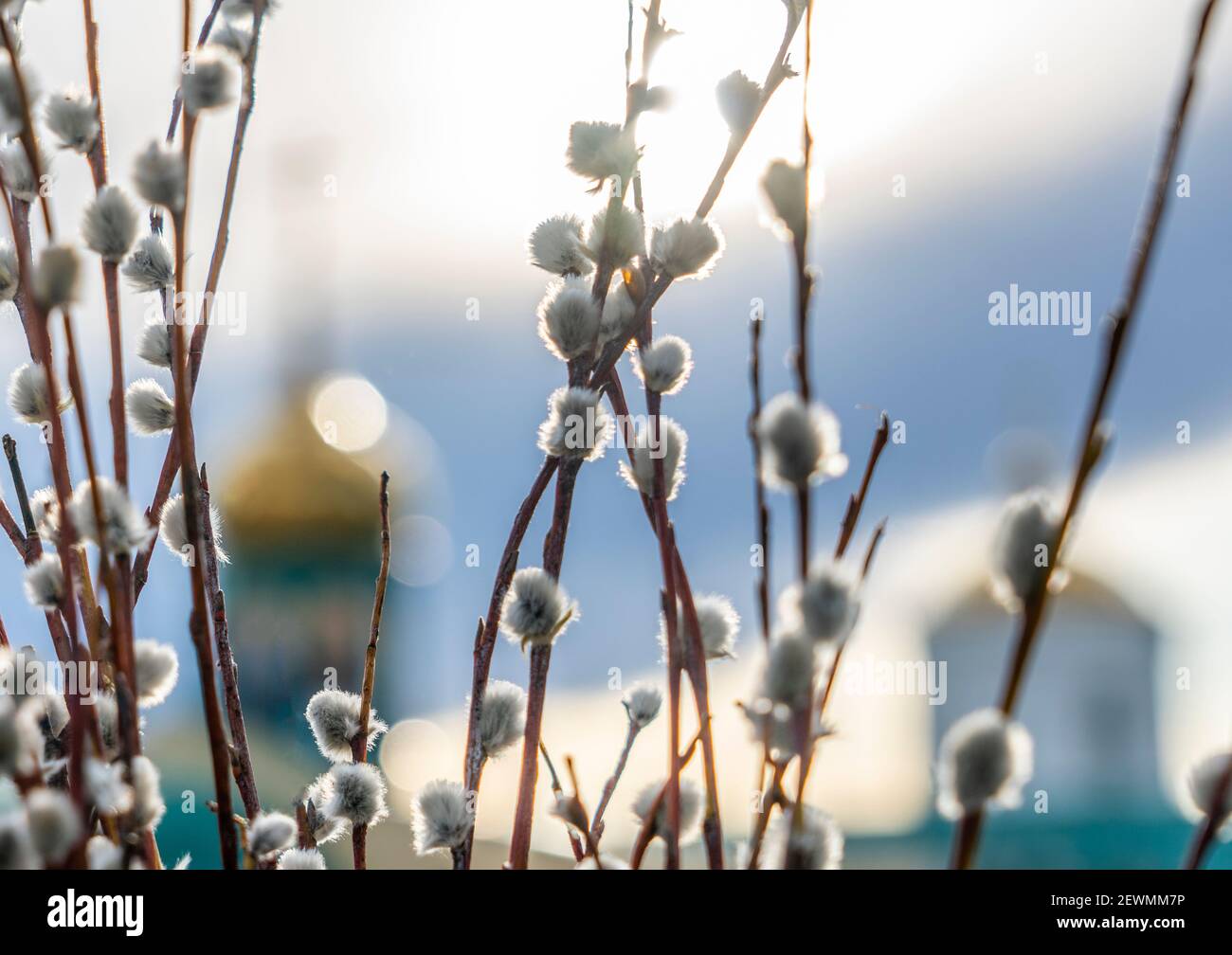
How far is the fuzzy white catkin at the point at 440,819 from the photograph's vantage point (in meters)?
0.50

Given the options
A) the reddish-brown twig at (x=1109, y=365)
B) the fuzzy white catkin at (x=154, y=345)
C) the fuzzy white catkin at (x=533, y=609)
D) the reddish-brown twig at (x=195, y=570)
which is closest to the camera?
the reddish-brown twig at (x=1109, y=365)

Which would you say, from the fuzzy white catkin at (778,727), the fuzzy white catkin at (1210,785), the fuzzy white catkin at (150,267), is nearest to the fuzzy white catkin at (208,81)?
the fuzzy white catkin at (150,267)

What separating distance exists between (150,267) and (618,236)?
290 millimetres

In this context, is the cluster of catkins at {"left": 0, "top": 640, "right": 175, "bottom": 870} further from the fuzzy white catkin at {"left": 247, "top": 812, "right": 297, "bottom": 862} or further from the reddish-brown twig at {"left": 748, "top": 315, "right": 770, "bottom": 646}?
the reddish-brown twig at {"left": 748, "top": 315, "right": 770, "bottom": 646}

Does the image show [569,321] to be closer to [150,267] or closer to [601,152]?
[601,152]

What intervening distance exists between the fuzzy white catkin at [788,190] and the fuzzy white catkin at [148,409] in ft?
1.33

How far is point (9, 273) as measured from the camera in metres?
0.54

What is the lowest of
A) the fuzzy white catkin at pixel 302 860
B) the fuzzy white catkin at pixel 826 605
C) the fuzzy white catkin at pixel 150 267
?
the fuzzy white catkin at pixel 302 860

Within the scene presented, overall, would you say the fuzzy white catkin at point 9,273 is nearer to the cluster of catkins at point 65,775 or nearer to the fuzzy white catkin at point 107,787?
the cluster of catkins at point 65,775

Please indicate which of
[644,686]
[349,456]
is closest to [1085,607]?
[349,456]

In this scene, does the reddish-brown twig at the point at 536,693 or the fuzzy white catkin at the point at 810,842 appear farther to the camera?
the reddish-brown twig at the point at 536,693

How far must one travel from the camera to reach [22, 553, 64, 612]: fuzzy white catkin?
48 centimetres

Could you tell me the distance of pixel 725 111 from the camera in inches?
20.1
